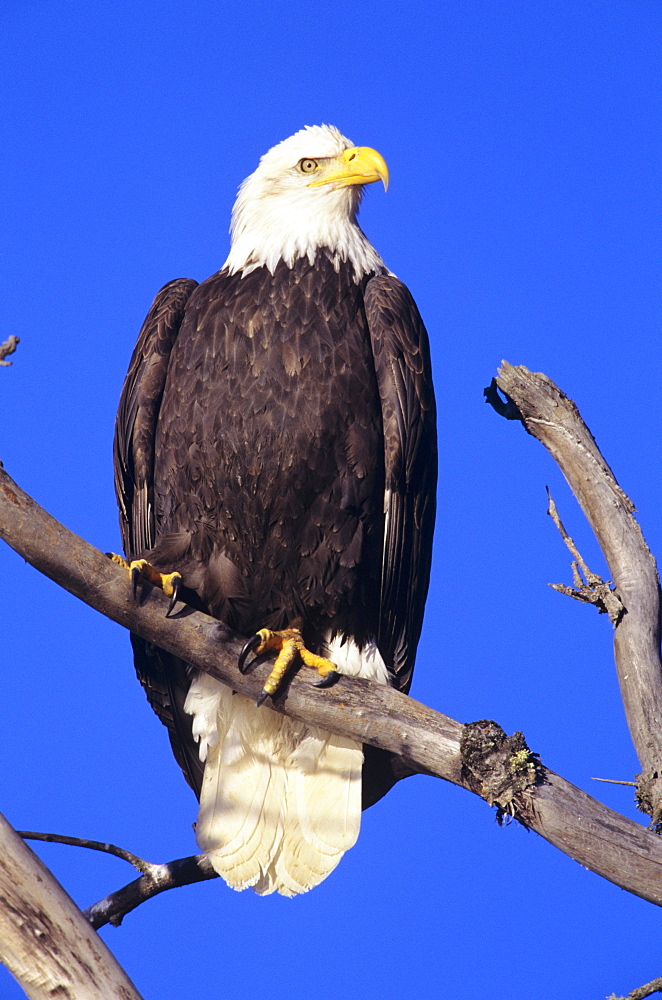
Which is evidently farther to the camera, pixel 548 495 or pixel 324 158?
pixel 324 158

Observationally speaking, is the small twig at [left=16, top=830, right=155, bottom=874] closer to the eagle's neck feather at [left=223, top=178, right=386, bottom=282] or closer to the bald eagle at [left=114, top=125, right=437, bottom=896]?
the bald eagle at [left=114, top=125, right=437, bottom=896]

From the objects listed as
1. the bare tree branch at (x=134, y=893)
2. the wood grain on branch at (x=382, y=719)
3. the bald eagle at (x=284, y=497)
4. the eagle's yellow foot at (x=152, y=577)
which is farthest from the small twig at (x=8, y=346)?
the bare tree branch at (x=134, y=893)

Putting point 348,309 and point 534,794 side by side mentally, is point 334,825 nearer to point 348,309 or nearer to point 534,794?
point 534,794

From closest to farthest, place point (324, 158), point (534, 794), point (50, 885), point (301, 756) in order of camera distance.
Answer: point (50, 885) → point (534, 794) → point (301, 756) → point (324, 158)

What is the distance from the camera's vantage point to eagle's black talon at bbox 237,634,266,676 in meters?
3.00

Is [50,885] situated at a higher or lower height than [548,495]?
lower

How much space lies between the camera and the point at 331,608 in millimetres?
3447

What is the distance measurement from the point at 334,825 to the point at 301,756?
25 centimetres

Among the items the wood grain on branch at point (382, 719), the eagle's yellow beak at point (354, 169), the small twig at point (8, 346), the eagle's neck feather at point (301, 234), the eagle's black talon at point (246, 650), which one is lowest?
the wood grain on branch at point (382, 719)

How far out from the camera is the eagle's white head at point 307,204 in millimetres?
3779

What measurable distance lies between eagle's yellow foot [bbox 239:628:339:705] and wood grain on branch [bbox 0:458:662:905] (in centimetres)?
3

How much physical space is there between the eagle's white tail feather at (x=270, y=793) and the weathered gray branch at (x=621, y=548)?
2.84 ft

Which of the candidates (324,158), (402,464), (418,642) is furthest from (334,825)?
(324,158)

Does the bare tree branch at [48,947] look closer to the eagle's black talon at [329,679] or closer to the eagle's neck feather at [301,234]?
the eagle's black talon at [329,679]
